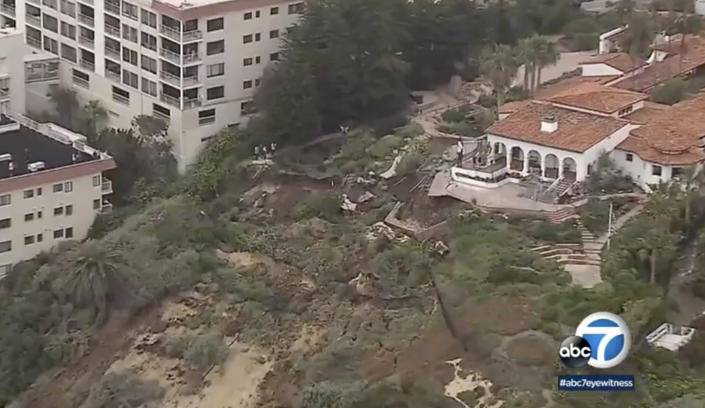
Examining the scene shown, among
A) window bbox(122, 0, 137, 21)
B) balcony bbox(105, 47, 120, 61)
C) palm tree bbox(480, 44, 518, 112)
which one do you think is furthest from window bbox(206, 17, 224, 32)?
palm tree bbox(480, 44, 518, 112)

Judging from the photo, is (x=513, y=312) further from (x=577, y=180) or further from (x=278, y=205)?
(x=278, y=205)

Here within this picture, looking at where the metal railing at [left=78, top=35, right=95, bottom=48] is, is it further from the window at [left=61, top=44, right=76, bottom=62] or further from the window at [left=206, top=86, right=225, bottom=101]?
the window at [left=206, top=86, right=225, bottom=101]

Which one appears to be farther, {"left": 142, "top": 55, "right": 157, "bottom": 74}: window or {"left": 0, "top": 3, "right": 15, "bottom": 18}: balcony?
{"left": 0, "top": 3, "right": 15, "bottom": 18}: balcony

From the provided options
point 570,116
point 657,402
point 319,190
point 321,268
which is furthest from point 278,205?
point 657,402

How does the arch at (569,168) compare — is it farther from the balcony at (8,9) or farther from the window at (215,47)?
the balcony at (8,9)

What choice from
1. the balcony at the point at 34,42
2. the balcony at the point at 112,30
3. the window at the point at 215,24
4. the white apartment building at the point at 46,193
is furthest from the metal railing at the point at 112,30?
the white apartment building at the point at 46,193

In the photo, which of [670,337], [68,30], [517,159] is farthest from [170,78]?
[670,337]
